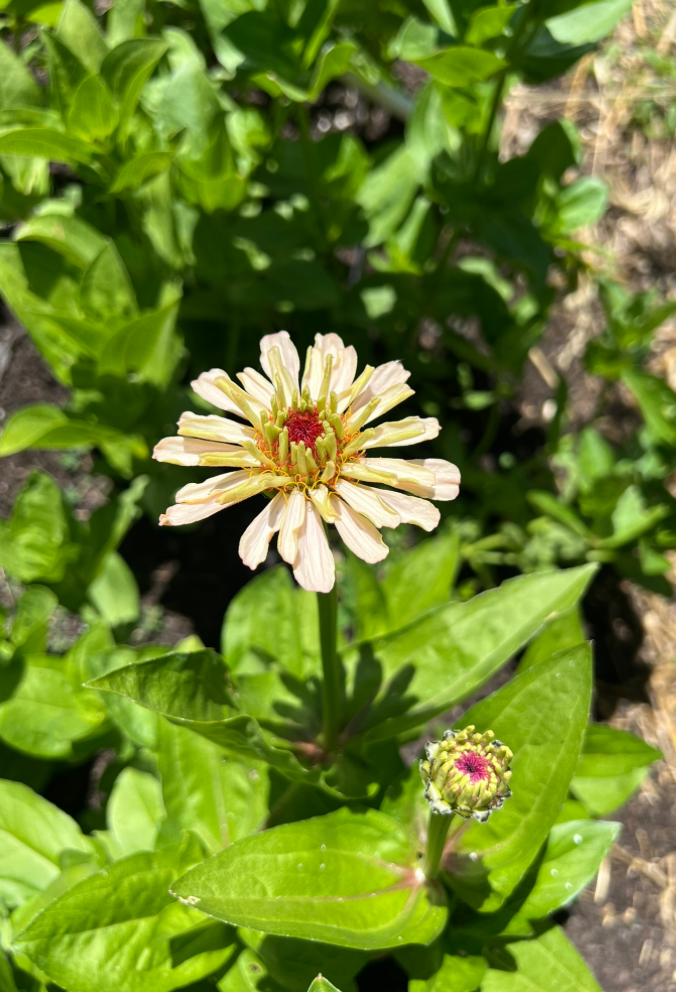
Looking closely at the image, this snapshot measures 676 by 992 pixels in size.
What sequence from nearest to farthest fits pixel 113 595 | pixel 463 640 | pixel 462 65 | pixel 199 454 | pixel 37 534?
1. pixel 199 454
2. pixel 463 640
3. pixel 462 65
4. pixel 37 534
5. pixel 113 595

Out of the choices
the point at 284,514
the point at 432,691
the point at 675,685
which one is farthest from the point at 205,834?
the point at 675,685

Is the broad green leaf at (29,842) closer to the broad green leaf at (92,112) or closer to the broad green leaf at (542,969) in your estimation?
the broad green leaf at (542,969)

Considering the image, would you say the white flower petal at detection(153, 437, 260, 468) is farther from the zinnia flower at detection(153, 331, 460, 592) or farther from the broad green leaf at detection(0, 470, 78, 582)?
the broad green leaf at detection(0, 470, 78, 582)

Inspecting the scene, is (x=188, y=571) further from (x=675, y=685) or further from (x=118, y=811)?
(x=675, y=685)

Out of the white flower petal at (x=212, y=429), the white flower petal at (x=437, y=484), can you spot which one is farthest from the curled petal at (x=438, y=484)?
the white flower petal at (x=212, y=429)

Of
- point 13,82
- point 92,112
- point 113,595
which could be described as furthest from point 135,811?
point 13,82

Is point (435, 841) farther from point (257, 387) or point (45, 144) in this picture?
point (45, 144)
